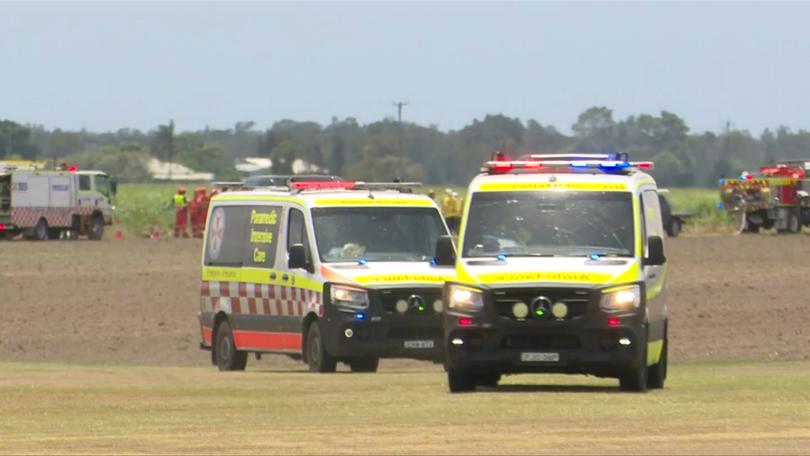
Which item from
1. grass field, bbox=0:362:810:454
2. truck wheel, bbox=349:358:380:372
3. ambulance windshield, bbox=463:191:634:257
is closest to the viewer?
grass field, bbox=0:362:810:454

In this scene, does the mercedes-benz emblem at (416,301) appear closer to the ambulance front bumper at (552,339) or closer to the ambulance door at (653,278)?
the ambulance door at (653,278)

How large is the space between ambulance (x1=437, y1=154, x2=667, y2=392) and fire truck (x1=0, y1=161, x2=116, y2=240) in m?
46.9

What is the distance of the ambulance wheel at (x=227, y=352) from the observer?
24.7m

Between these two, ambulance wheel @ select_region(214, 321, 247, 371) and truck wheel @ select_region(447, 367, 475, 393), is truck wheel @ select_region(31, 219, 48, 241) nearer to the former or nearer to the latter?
ambulance wheel @ select_region(214, 321, 247, 371)

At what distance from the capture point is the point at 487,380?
19250 millimetres

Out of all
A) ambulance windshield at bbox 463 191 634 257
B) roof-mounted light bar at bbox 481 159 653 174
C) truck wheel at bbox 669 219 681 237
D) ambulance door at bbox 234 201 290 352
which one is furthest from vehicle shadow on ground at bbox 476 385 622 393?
truck wheel at bbox 669 219 681 237

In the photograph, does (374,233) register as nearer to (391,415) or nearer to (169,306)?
(391,415)

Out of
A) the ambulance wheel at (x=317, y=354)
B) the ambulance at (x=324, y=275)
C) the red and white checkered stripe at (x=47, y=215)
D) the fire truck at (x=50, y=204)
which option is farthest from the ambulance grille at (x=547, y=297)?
the red and white checkered stripe at (x=47, y=215)

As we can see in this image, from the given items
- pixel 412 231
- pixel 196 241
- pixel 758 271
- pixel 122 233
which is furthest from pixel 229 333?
pixel 122 233

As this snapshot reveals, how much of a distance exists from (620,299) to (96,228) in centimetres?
5015

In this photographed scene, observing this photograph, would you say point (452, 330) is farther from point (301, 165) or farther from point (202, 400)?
point (301, 165)

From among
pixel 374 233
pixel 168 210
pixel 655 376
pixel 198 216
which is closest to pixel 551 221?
pixel 655 376

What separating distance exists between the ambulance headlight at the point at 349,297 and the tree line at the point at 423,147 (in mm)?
11921

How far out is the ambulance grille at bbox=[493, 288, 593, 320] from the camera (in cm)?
1755
